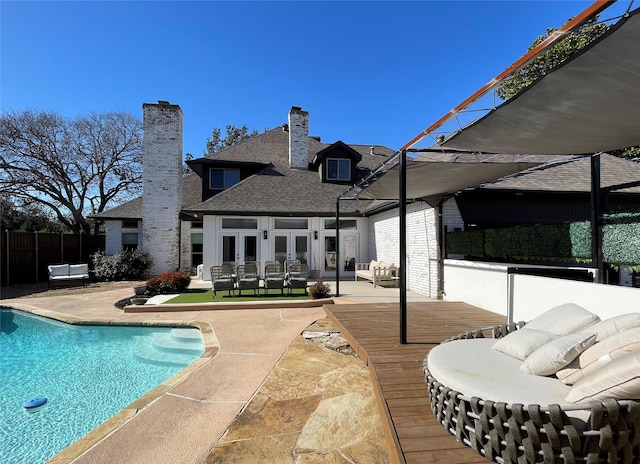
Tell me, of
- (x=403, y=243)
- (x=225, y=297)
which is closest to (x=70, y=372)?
(x=225, y=297)

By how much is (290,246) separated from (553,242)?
9.24m

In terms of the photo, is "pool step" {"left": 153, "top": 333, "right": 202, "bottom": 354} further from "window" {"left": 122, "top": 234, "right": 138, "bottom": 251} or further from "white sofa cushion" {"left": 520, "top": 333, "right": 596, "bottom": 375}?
"window" {"left": 122, "top": 234, "right": 138, "bottom": 251}

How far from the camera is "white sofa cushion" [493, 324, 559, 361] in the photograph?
242 centimetres

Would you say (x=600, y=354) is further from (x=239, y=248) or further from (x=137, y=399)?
(x=239, y=248)

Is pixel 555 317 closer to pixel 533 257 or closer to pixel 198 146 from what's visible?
pixel 533 257

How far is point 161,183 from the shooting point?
48.3 ft

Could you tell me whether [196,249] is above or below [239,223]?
below

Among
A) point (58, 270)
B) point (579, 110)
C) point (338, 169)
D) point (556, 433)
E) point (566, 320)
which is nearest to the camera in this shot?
point (556, 433)

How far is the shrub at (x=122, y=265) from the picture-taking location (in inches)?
549

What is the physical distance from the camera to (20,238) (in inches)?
555

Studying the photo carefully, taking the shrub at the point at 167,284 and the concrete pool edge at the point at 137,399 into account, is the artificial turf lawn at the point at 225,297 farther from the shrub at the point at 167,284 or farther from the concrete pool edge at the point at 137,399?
the concrete pool edge at the point at 137,399

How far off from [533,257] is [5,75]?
700 inches

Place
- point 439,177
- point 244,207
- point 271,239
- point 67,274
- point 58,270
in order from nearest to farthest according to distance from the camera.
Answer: point 439,177, point 244,207, point 58,270, point 67,274, point 271,239

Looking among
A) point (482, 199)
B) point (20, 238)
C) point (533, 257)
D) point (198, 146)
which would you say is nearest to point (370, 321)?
point (533, 257)
